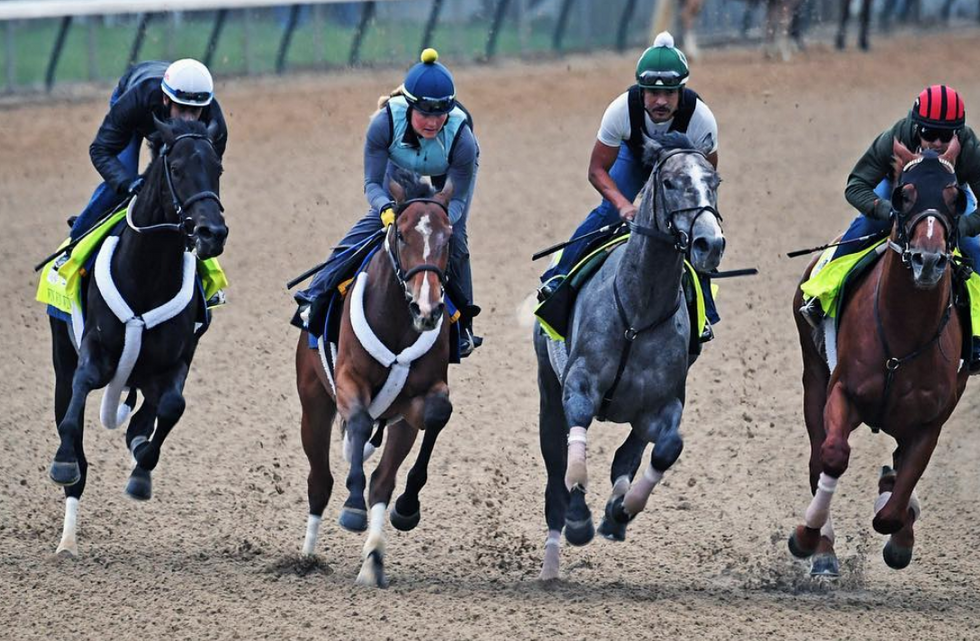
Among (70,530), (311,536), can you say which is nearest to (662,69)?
(311,536)

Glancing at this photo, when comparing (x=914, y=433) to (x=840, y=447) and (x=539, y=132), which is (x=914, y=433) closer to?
(x=840, y=447)

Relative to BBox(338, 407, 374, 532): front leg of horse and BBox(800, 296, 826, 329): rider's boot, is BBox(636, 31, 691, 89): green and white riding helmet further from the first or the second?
BBox(338, 407, 374, 532): front leg of horse

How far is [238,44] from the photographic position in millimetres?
21375

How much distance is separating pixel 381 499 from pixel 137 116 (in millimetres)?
2516

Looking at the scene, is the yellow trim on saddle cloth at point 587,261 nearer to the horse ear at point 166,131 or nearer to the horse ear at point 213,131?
the horse ear at point 213,131

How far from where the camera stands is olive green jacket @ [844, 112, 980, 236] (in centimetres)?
827

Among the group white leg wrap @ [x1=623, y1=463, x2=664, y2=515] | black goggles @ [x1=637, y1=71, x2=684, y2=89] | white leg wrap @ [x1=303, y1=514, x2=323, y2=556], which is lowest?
white leg wrap @ [x1=303, y1=514, x2=323, y2=556]

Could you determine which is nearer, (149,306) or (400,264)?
(400,264)

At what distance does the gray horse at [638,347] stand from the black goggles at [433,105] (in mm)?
1025

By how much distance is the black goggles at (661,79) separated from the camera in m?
8.13

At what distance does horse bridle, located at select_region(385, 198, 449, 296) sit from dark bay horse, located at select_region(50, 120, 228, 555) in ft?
3.07

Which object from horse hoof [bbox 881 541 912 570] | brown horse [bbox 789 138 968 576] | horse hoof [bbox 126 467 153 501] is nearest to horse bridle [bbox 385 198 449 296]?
horse hoof [bbox 126 467 153 501]

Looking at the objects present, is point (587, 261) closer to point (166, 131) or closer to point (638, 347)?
point (638, 347)

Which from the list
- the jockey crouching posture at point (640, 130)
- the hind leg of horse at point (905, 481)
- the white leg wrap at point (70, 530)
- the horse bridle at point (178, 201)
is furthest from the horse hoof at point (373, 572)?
the hind leg of horse at point (905, 481)
